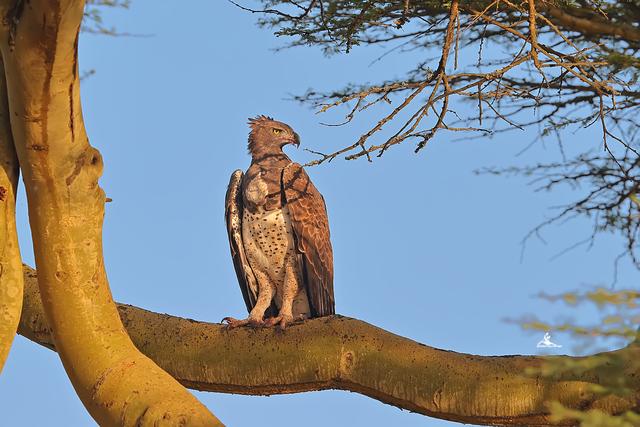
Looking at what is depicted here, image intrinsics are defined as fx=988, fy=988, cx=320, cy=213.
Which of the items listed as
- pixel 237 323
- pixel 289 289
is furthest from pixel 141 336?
pixel 289 289

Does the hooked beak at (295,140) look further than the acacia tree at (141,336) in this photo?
Yes

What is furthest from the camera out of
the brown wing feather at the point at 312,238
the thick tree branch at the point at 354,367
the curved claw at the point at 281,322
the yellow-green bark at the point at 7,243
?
the brown wing feather at the point at 312,238

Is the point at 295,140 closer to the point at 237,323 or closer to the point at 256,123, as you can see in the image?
the point at 256,123

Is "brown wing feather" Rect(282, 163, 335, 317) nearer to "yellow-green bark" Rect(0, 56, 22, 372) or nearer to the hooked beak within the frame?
the hooked beak

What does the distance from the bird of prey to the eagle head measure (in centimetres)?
30

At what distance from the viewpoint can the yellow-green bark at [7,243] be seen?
3719mm

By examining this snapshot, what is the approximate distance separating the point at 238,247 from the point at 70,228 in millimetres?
2614

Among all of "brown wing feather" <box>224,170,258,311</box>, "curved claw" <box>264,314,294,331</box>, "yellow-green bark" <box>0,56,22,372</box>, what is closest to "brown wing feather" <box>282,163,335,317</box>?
"brown wing feather" <box>224,170,258,311</box>

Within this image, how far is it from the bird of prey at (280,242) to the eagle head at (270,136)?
11.9 inches

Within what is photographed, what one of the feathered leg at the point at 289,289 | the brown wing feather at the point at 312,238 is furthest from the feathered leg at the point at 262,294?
the brown wing feather at the point at 312,238

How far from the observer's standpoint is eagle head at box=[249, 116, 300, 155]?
21.9ft

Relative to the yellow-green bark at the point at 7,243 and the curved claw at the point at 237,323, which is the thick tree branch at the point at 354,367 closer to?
the curved claw at the point at 237,323

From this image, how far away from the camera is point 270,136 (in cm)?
673

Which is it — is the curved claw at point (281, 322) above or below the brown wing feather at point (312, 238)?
below
